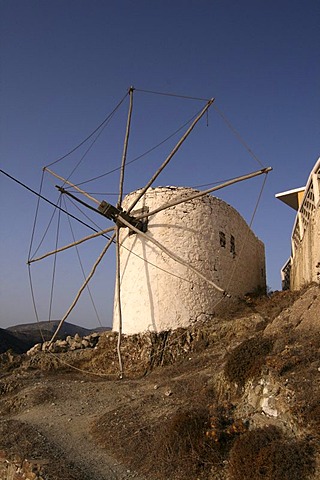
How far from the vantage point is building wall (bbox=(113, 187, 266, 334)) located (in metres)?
16.0

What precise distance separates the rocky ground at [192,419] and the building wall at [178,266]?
101 inches

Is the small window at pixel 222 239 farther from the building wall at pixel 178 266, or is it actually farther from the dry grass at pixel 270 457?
the dry grass at pixel 270 457

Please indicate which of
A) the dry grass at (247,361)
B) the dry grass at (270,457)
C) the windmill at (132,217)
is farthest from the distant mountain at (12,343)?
the dry grass at (270,457)

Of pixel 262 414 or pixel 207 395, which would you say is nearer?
pixel 262 414

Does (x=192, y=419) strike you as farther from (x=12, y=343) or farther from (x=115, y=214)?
(x=12, y=343)

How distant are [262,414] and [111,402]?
5.27 metres

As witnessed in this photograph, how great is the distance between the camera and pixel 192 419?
26.0ft

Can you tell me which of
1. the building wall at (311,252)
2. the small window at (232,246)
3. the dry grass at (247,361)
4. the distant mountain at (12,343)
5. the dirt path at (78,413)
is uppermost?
the small window at (232,246)

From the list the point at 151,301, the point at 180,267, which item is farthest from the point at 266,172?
the point at 151,301

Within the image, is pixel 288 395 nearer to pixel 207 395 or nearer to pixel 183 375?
pixel 207 395

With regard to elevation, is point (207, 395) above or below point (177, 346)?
below

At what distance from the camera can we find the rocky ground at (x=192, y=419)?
6.73m

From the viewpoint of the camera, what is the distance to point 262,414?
7.49 metres

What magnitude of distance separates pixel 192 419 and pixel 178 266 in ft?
28.7
